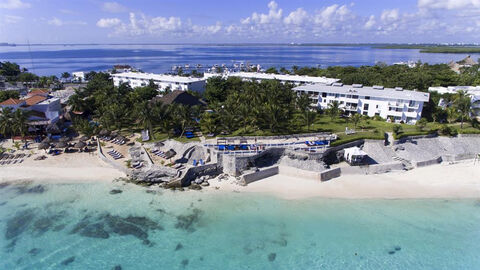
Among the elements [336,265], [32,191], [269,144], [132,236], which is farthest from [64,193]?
[336,265]

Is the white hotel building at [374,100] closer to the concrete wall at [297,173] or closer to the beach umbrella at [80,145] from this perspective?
the concrete wall at [297,173]

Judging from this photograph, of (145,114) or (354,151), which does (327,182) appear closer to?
(354,151)

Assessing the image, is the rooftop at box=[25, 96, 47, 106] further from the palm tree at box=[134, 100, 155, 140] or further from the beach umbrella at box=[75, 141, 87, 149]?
the palm tree at box=[134, 100, 155, 140]

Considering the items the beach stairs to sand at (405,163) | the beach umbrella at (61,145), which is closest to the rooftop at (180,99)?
the beach umbrella at (61,145)

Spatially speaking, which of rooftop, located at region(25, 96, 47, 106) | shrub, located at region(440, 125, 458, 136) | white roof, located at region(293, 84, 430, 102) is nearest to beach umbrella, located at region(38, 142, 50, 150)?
rooftop, located at region(25, 96, 47, 106)

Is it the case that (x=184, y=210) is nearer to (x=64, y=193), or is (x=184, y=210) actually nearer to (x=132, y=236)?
(x=132, y=236)
